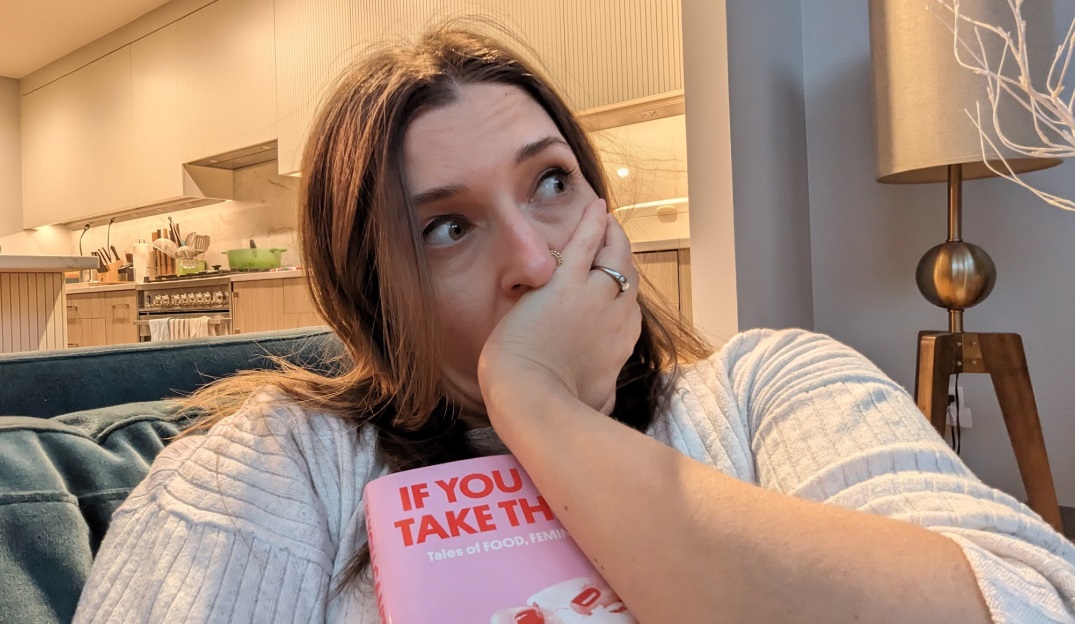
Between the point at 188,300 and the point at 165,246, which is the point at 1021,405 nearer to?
the point at 188,300

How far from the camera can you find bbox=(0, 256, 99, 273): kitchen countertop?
1739 mm

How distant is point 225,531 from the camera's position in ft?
1.58

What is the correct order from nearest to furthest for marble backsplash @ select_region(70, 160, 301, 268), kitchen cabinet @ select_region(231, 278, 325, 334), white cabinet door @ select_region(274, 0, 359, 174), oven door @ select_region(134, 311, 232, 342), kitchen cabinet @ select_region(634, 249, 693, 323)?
kitchen cabinet @ select_region(634, 249, 693, 323), kitchen cabinet @ select_region(231, 278, 325, 334), white cabinet door @ select_region(274, 0, 359, 174), oven door @ select_region(134, 311, 232, 342), marble backsplash @ select_region(70, 160, 301, 268)

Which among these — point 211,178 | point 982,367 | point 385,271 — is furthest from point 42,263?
point 211,178

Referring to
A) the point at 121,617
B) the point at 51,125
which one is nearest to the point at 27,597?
the point at 121,617

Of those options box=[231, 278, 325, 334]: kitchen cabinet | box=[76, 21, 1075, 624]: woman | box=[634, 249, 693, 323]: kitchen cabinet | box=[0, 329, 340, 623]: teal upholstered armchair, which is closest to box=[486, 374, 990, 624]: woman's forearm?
box=[76, 21, 1075, 624]: woman

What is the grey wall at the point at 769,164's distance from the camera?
6.17 feet

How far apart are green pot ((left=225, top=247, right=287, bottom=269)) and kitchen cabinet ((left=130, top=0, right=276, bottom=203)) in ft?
1.98

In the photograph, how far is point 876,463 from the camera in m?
0.47

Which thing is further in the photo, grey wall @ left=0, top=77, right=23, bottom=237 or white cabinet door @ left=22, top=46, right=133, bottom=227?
grey wall @ left=0, top=77, right=23, bottom=237

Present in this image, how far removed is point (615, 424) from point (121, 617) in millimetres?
→ 340

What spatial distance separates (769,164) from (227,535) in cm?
189

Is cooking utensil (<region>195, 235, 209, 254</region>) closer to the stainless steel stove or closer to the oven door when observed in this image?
the stainless steel stove

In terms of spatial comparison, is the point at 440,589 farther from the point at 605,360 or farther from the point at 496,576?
the point at 605,360
